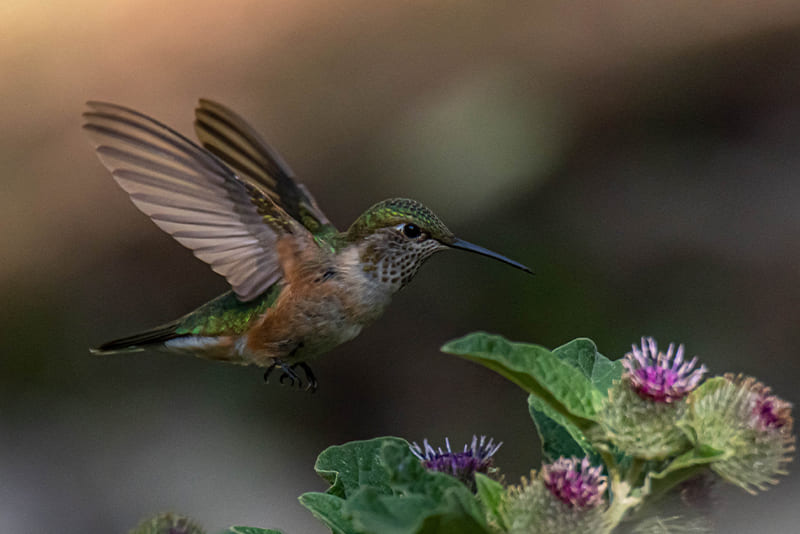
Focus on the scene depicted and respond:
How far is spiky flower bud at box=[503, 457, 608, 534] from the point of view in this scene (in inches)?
68.8

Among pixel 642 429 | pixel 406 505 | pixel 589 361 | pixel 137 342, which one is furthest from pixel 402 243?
pixel 406 505

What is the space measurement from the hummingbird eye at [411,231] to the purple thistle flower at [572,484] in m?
1.78

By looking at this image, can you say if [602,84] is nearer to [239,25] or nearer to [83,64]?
[239,25]

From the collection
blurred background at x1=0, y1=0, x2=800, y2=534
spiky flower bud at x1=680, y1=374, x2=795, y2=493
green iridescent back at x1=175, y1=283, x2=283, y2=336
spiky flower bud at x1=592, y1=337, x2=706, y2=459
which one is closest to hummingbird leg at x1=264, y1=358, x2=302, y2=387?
green iridescent back at x1=175, y1=283, x2=283, y2=336

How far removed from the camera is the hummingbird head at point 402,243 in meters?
3.54

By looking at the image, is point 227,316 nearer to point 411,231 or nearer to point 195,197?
point 195,197

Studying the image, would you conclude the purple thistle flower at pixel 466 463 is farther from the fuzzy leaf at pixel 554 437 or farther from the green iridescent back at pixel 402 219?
the green iridescent back at pixel 402 219

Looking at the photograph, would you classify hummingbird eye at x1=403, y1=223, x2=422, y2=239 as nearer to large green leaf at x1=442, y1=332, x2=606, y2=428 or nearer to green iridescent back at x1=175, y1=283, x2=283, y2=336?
green iridescent back at x1=175, y1=283, x2=283, y2=336

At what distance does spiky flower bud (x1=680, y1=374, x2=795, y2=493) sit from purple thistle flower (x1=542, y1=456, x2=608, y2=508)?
0.22 metres

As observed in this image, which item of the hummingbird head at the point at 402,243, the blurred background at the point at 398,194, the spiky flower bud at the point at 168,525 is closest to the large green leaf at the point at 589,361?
the spiky flower bud at the point at 168,525

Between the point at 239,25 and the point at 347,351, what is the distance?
137 inches

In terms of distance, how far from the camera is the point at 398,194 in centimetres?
823

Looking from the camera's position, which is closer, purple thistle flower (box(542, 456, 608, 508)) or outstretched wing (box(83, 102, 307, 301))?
purple thistle flower (box(542, 456, 608, 508))

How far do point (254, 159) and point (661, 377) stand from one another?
261 centimetres
